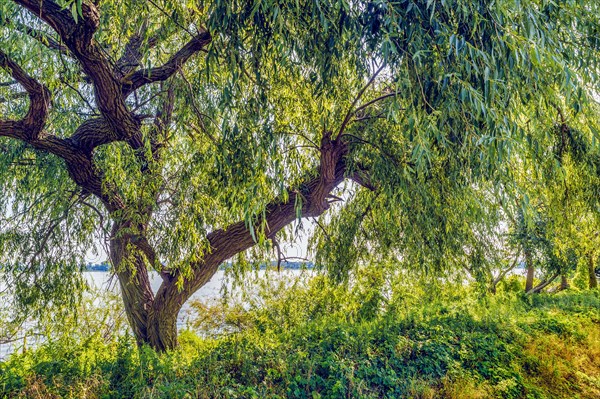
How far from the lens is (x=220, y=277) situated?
5328mm

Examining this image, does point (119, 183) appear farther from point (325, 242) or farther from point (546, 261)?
point (546, 261)

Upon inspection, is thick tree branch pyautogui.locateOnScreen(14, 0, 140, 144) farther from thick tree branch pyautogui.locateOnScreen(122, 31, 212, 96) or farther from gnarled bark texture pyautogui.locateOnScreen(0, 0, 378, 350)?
thick tree branch pyautogui.locateOnScreen(122, 31, 212, 96)

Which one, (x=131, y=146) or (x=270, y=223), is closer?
(x=131, y=146)

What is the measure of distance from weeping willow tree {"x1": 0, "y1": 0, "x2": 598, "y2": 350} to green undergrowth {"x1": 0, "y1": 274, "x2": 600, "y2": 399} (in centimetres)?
86

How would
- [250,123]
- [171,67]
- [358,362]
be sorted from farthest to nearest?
[358,362]
[171,67]
[250,123]

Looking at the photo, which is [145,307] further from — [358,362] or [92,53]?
[92,53]

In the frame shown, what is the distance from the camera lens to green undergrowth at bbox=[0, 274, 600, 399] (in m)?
2.98

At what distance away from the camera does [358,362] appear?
3613mm

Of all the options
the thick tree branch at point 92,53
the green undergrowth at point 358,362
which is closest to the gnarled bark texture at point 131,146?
the thick tree branch at point 92,53

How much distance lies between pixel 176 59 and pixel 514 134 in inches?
104

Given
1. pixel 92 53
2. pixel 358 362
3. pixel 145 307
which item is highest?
pixel 92 53

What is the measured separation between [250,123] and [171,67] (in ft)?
3.79

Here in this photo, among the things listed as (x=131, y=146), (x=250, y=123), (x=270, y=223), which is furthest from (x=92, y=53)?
(x=270, y=223)

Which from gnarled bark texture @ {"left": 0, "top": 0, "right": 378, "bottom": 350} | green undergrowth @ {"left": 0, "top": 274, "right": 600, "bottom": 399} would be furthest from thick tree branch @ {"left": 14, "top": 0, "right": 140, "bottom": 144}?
green undergrowth @ {"left": 0, "top": 274, "right": 600, "bottom": 399}
